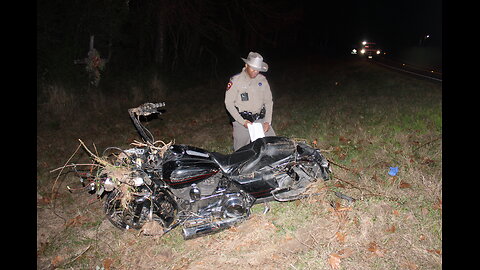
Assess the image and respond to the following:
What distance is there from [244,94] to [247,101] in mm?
131

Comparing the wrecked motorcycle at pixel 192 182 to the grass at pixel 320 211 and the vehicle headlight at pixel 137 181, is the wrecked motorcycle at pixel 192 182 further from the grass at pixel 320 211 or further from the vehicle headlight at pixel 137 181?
the grass at pixel 320 211

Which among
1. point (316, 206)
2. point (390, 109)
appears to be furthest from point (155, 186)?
point (390, 109)

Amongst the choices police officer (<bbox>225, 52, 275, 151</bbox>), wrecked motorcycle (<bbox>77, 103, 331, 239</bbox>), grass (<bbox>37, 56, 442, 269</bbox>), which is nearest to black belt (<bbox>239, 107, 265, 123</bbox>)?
police officer (<bbox>225, 52, 275, 151</bbox>)

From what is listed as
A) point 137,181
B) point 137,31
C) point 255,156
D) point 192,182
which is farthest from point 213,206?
point 137,31

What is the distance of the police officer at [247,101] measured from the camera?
5148 mm

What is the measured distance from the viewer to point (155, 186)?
12.9 ft

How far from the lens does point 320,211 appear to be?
4.39 meters

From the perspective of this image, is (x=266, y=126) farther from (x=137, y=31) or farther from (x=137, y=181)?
(x=137, y=31)

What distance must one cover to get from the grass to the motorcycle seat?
779mm

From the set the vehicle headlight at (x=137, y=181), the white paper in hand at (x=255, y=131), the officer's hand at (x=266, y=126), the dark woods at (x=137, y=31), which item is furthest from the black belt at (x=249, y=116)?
the dark woods at (x=137, y=31)

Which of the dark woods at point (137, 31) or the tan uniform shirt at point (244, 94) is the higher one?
the dark woods at point (137, 31)

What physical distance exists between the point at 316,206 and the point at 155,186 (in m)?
2.22

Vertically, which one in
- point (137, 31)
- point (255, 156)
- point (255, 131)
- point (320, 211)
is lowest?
point (320, 211)
